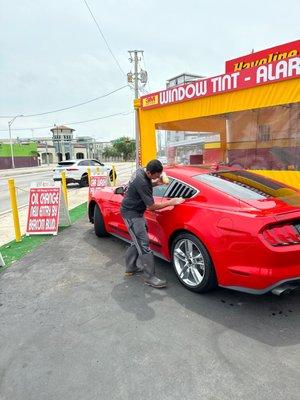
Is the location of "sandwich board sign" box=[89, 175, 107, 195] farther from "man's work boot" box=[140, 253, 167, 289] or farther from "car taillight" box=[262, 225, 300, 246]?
"car taillight" box=[262, 225, 300, 246]

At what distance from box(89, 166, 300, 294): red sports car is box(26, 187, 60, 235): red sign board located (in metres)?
3.08

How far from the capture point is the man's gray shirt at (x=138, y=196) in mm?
3939

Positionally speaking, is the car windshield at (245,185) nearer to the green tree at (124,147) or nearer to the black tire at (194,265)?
the black tire at (194,265)

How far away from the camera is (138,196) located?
13.4 ft

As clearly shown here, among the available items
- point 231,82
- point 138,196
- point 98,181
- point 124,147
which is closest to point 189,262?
point 138,196

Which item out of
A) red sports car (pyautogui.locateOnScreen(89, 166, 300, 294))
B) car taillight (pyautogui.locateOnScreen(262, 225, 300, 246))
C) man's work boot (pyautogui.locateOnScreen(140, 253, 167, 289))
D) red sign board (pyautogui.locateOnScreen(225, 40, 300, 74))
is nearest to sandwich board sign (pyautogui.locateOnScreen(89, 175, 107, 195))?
red sign board (pyautogui.locateOnScreen(225, 40, 300, 74))

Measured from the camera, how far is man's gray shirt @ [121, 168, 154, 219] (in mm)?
3939

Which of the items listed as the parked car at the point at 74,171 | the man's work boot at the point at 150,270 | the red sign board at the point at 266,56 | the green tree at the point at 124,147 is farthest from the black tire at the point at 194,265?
the green tree at the point at 124,147

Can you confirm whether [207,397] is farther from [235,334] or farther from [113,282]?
[113,282]

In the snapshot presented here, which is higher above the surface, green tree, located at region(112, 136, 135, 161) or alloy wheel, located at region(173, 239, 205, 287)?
green tree, located at region(112, 136, 135, 161)

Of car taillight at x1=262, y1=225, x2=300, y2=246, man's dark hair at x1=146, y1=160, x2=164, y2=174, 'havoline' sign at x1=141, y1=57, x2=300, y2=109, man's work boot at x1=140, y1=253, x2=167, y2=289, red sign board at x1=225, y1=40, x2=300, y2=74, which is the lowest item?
man's work boot at x1=140, y1=253, x2=167, y2=289

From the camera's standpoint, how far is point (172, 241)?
4051 millimetres

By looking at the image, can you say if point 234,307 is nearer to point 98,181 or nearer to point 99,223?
point 99,223

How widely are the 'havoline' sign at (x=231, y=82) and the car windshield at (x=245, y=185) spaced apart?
2963 mm
